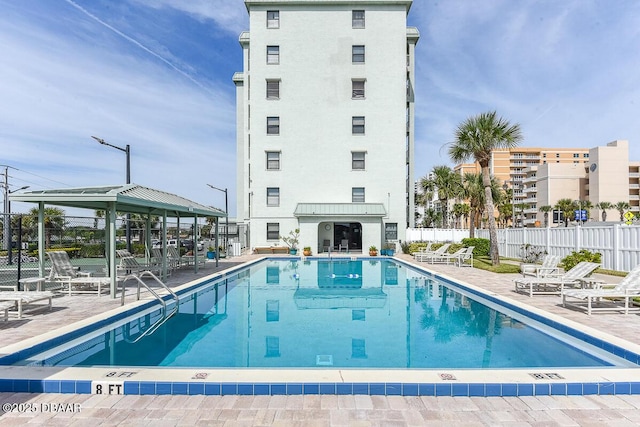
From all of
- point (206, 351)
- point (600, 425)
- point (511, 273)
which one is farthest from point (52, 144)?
point (600, 425)

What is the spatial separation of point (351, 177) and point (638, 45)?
17.7 metres

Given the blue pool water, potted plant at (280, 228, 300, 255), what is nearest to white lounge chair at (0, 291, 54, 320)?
the blue pool water

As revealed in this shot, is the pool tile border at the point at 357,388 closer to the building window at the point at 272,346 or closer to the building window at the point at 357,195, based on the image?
the building window at the point at 272,346

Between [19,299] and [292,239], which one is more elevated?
[292,239]

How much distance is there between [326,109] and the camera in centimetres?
2930

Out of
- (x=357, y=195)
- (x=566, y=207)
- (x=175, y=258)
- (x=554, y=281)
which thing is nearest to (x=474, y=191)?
(x=357, y=195)

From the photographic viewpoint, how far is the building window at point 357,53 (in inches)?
1163

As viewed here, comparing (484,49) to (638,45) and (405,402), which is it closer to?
(638,45)

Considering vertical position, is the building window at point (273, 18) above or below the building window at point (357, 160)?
above

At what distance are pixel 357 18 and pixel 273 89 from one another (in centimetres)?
865

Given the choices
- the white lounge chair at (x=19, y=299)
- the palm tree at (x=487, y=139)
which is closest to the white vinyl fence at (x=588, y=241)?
the palm tree at (x=487, y=139)

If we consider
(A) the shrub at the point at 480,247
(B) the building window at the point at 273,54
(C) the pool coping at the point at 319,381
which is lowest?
(C) the pool coping at the point at 319,381

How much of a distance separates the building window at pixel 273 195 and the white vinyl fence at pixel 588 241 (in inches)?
628

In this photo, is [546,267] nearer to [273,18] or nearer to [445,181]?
[273,18]
